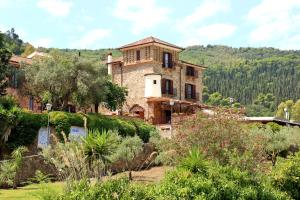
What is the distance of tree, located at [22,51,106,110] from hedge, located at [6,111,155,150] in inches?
106

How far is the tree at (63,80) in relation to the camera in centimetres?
4134

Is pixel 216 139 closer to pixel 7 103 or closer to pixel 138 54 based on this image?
pixel 7 103

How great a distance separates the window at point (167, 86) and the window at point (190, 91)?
324cm

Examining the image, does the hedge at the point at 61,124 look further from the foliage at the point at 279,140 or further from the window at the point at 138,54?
the window at the point at 138,54

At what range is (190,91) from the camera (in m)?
60.5

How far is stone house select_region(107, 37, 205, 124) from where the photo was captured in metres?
53.6

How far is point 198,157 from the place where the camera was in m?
16.5

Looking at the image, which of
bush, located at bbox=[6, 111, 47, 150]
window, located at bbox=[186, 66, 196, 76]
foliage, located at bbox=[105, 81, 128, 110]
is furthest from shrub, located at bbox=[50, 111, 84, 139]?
window, located at bbox=[186, 66, 196, 76]

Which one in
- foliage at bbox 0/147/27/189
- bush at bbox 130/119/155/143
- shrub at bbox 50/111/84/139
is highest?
shrub at bbox 50/111/84/139

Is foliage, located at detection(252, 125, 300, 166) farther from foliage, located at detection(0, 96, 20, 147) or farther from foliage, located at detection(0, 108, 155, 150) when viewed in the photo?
foliage, located at detection(0, 96, 20, 147)

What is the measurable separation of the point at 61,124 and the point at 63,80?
19.8 feet

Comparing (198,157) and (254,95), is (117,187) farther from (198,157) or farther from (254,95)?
(254,95)

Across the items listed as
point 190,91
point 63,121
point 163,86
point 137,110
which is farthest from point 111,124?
point 190,91

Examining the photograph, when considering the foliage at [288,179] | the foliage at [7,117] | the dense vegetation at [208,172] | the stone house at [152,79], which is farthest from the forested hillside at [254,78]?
the foliage at [288,179]
